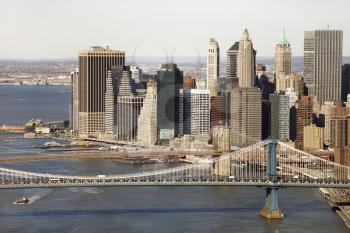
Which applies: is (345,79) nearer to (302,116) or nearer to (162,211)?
(302,116)

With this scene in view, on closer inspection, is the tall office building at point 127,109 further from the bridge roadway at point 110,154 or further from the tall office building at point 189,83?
the bridge roadway at point 110,154

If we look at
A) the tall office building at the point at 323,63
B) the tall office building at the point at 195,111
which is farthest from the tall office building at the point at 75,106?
the tall office building at the point at 323,63

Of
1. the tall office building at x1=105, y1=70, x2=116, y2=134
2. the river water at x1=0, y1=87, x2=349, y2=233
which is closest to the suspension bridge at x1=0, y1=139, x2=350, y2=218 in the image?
the river water at x1=0, y1=87, x2=349, y2=233

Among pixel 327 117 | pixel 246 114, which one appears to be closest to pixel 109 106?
pixel 246 114

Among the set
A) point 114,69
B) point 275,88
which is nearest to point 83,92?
point 114,69

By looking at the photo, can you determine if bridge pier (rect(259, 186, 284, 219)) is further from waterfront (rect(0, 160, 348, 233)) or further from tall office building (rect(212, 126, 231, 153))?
tall office building (rect(212, 126, 231, 153))
